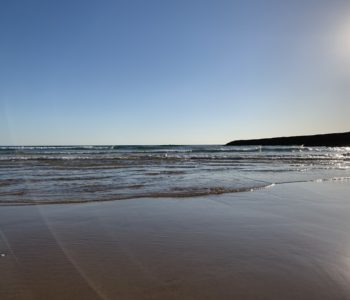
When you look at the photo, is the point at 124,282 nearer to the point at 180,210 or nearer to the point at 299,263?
the point at 299,263

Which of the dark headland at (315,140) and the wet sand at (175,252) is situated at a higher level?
the dark headland at (315,140)

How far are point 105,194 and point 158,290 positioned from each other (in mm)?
6319

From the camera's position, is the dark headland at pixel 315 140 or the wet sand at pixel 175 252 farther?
the dark headland at pixel 315 140

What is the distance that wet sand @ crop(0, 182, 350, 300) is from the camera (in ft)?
10.8

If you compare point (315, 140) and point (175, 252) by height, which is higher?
point (315, 140)

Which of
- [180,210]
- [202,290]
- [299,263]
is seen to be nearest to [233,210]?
[180,210]

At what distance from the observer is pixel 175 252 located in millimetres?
4410

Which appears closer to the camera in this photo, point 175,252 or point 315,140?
point 175,252

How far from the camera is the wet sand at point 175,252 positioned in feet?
10.8

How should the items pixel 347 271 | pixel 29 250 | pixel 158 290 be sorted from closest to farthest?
pixel 158 290 < pixel 347 271 < pixel 29 250

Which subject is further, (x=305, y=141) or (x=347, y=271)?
(x=305, y=141)

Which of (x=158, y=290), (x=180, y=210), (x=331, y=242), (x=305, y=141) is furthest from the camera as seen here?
(x=305, y=141)

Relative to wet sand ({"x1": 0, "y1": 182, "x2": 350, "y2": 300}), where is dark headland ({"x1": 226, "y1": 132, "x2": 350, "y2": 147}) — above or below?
above

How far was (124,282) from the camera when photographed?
3.44 metres
